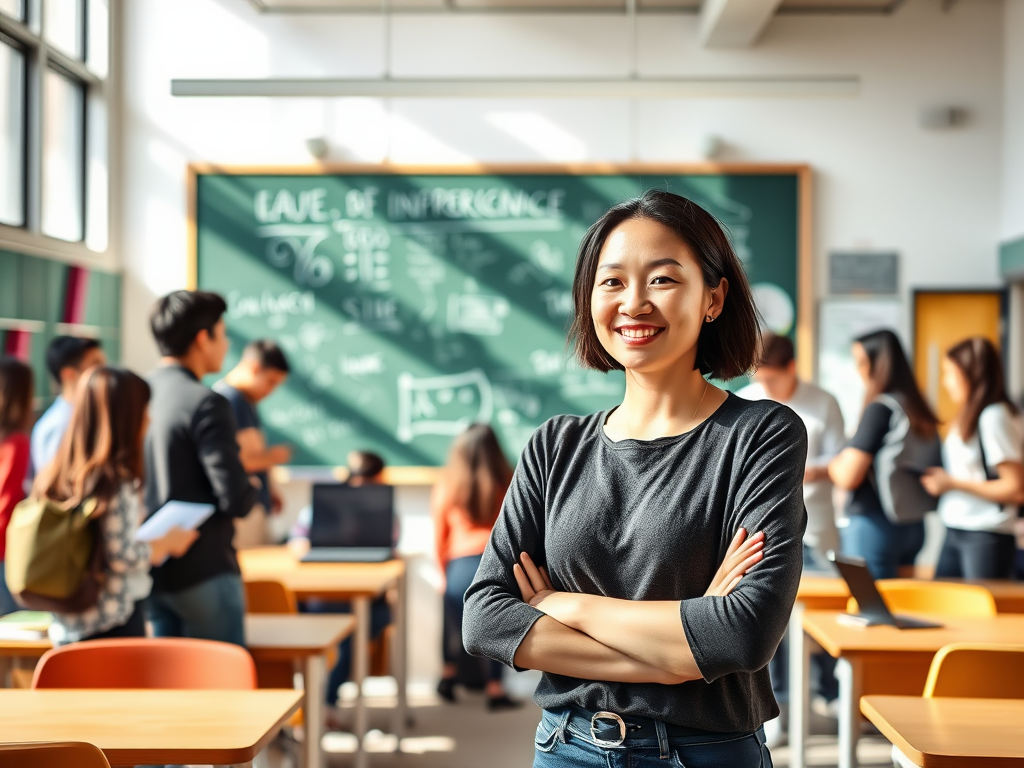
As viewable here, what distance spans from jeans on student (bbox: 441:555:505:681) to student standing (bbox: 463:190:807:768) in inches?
112

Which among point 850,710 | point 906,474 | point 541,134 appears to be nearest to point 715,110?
point 541,134

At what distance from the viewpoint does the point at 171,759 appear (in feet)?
5.57

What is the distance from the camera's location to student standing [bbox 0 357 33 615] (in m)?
3.47

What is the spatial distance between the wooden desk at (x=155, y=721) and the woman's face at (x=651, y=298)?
0.96 m

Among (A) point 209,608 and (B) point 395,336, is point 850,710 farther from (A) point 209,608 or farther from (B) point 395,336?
(B) point 395,336

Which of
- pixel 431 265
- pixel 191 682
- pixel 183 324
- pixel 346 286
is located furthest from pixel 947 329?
pixel 191 682

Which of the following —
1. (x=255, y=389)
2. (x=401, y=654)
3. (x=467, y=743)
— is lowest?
(x=467, y=743)

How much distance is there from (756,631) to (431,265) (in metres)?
4.30

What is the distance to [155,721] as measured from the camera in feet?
6.03

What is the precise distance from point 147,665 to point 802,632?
2057mm

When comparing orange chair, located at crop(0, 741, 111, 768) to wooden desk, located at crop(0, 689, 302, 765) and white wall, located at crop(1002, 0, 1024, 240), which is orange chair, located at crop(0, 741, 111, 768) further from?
white wall, located at crop(1002, 0, 1024, 240)

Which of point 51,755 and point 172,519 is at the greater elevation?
point 172,519

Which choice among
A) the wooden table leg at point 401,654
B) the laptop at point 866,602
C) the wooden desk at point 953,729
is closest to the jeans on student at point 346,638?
the wooden table leg at point 401,654

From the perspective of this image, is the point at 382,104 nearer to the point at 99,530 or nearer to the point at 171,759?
the point at 99,530
